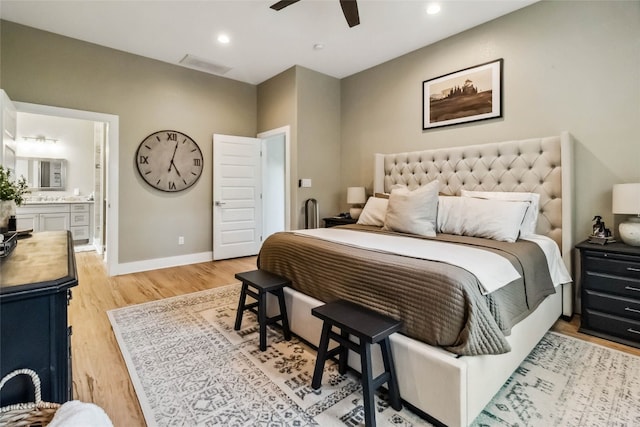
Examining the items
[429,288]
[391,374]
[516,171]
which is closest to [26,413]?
[391,374]

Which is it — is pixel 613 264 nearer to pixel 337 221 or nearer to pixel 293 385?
pixel 293 385

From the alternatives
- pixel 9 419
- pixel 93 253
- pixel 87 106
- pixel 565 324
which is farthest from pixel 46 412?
pixel 93 253

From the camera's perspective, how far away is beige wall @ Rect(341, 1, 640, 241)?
244 cm

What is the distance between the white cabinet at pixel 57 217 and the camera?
17.0ft

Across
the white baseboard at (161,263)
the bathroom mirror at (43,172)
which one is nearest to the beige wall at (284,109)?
the white baseboard at (161,263)

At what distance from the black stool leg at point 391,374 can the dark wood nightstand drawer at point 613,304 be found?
1838 millimetres

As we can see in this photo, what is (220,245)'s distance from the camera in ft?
15.6

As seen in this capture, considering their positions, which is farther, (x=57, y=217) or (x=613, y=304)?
(x=57, y=217)

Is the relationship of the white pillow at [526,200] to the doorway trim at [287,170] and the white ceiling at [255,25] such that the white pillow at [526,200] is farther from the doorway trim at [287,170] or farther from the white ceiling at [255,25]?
the doorway trim at [287,170]

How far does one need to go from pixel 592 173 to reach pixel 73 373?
4107 millimetres

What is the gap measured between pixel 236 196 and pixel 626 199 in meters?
4.46

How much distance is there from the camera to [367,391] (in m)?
1.38

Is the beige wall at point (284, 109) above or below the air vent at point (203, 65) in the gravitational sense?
below

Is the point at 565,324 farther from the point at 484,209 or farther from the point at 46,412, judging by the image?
the point at 46,412
